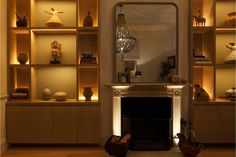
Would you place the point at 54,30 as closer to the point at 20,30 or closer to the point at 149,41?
the point at 20,30

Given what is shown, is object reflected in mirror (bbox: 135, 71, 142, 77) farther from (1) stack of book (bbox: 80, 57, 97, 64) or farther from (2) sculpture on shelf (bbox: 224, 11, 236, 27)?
(2) sculpture on shelf (bbox: 224, 11, 236, 27)

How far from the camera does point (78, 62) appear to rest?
13.4 ft

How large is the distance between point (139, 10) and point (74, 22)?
1.20m

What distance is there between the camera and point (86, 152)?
12.5ft

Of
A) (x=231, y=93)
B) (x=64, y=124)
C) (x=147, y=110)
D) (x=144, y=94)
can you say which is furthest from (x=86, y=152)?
(x=231, y=93)

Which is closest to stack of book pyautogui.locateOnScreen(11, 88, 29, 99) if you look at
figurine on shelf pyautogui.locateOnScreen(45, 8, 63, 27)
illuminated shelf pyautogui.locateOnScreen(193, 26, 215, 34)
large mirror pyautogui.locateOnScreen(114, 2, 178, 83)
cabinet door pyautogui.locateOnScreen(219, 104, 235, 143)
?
figurine on shelf pyautogui.locateOnScreen(45, 8, 63, 27)

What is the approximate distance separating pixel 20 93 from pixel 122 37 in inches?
77.8

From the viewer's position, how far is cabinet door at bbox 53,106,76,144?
3.95 m

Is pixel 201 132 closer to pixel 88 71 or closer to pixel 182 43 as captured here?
pixel 182 43

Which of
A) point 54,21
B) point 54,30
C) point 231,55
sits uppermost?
point 54,21

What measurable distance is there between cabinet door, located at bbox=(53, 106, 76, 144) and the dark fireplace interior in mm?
824

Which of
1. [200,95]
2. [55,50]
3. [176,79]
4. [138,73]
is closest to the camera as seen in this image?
[176,79]

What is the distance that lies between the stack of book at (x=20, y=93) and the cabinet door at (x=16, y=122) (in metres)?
0.19

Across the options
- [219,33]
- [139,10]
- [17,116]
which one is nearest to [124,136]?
[17,116]
